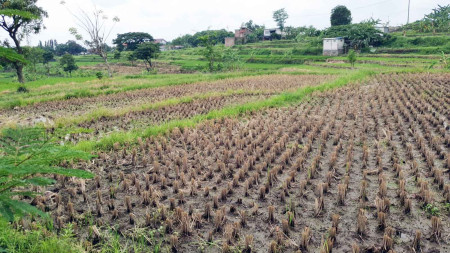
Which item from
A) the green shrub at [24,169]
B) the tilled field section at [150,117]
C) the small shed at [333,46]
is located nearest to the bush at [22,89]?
the tilled field section at [150,117]

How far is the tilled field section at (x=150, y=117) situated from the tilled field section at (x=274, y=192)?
90.1 inches

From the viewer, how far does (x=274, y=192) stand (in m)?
4.24

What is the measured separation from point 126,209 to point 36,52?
4776 cm

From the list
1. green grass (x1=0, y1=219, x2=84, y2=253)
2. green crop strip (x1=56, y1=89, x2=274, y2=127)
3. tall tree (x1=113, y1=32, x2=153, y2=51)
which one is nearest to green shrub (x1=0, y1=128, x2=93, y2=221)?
green grass (x1=0, y1=219, x2=84, y2=253)

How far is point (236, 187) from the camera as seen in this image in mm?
4469

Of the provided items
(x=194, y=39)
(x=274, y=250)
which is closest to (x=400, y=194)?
(x=274, y=250)

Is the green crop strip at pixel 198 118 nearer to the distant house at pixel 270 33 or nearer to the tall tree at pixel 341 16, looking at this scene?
the tall tree at pixel 341 16

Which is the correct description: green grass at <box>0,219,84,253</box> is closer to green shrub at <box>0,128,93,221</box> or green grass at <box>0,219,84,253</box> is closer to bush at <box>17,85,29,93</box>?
green shrub at <box>0,128,93,221</box>

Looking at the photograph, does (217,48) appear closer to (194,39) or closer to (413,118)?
(413,118)

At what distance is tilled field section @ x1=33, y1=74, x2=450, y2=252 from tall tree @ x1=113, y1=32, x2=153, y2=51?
6071cm

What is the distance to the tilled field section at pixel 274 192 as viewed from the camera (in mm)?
3172

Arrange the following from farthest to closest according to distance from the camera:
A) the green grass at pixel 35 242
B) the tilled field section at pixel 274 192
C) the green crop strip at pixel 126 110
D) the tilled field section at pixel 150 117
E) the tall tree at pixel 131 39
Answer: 1. the tall tree at pixel 131 39
2. the green crop strip at pixel 126 110
3. the tilled field section at pixel 150 117
4. the tilled field section at pixel 274 192
5. the green grass at pixel 35 242

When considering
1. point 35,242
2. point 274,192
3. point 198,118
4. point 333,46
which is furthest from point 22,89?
point 333,46

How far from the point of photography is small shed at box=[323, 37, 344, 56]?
39.8 metres
